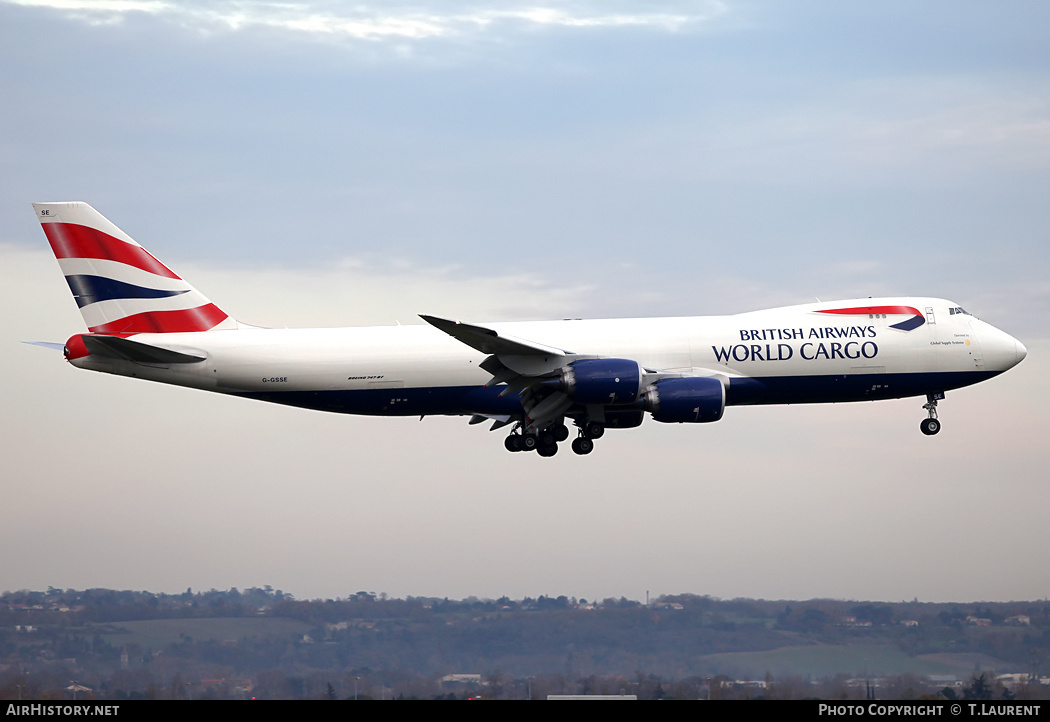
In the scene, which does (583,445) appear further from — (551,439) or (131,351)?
(131,351)

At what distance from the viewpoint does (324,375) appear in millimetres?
43188

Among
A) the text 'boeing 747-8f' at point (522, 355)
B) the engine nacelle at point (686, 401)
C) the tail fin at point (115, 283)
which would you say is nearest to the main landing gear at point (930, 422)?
the text 'boeing 747-8f' at point (522, 355)

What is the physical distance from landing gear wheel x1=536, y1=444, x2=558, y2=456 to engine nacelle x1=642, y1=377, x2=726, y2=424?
4.52 m

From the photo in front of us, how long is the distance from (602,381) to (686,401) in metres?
2.96

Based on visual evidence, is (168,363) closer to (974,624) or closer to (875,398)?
(875,398)

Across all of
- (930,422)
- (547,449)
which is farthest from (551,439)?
(930,422)

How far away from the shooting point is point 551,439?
45.1m

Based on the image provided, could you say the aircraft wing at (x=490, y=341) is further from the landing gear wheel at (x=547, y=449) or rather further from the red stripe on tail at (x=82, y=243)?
the red stripe on tail at (x=82, y=243)

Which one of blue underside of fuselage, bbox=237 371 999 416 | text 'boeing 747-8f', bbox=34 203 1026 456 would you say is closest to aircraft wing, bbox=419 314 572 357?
text 'boeing 747-8f', bbox=34 203 1026 456

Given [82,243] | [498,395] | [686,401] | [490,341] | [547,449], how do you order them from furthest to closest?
[547,449]
[82,243]
[498,395]
[686,401]
[490,341]

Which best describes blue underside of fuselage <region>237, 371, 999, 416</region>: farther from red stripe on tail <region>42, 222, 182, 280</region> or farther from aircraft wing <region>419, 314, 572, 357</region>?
red stripe on tail <region>42, 222, 182, 280</region>

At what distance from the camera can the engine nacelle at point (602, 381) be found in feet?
135

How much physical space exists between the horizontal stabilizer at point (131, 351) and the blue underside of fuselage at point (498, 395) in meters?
2.50
